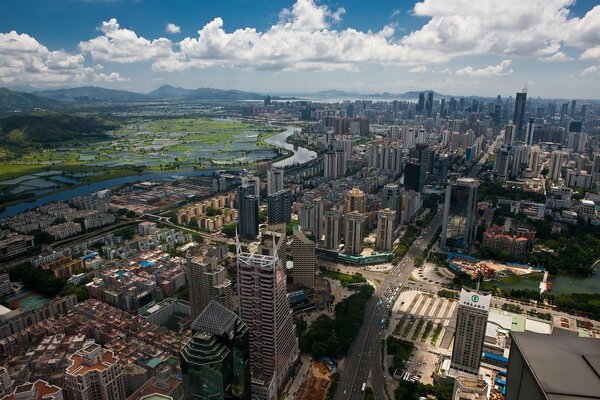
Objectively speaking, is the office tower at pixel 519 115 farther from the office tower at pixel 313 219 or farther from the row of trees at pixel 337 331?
the row of trees at pixel 337 331

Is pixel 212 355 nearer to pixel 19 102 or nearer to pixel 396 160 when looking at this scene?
pixel 396 160

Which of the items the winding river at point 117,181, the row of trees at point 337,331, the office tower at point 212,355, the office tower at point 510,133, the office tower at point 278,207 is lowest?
the row of trees at point 337,331

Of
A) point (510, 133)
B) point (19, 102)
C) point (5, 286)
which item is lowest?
point (5, 286)

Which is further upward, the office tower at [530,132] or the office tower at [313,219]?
the office tower at [530,132]

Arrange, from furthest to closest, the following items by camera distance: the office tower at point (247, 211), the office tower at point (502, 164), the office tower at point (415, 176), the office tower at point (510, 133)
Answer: the office tower at point (510, 133) < the office tower at point (502, 164) < the office tower at point (415, 176) < the office tower at point (247, 211)

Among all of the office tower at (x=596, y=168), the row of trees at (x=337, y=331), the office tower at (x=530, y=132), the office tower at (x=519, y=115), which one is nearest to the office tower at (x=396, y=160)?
the office tower at (x=596, y=168)

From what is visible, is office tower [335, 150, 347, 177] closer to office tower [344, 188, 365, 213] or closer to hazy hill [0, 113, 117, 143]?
office tower [344, 188, 365, 213]

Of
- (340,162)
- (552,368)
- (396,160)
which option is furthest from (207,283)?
(396,160)
